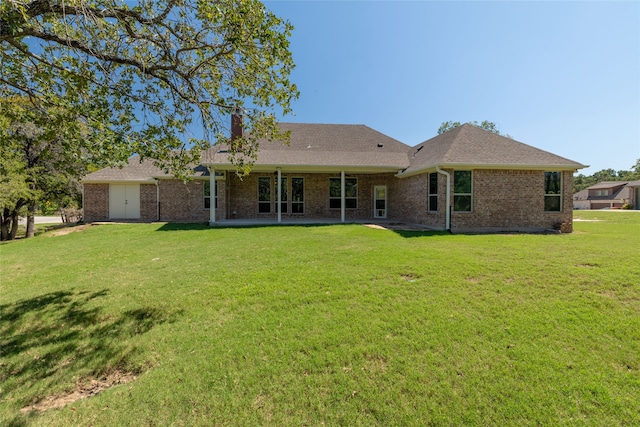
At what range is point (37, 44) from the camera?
5070 millimetres

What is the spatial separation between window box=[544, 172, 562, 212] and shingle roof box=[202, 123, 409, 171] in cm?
615

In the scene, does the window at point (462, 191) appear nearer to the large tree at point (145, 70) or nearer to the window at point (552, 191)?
the window at point (552, 191)

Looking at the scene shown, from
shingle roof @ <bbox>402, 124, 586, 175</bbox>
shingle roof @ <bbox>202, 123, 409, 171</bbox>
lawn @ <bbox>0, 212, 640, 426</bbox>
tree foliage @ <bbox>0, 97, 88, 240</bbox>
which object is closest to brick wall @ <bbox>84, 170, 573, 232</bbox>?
shingle roof @ <bbox>402, 124, 586, 175</bbox>

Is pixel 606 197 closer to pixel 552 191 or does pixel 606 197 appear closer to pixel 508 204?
pixel 552 191

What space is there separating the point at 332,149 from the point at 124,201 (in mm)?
13077

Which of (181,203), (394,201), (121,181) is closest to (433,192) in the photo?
(394,201)

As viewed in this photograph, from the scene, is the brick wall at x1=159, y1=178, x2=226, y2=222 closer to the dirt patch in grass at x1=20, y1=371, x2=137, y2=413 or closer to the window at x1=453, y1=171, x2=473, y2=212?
the window at x1=453, y1=171, x2=473, y2=212

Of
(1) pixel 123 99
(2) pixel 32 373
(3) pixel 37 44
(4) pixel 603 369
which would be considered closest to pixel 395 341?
(4) pixel 603 369

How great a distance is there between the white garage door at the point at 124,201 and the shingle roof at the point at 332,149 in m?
6.06

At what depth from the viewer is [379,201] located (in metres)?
17.6

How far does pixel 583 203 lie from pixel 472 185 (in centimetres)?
5432

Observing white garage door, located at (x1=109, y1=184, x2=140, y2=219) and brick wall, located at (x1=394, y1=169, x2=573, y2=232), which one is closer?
brick wall, located at (x1=394, y1=169, x2=573, y2=232)

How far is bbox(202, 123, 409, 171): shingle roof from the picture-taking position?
15.2 metres

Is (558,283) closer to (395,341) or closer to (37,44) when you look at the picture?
(395,341)
